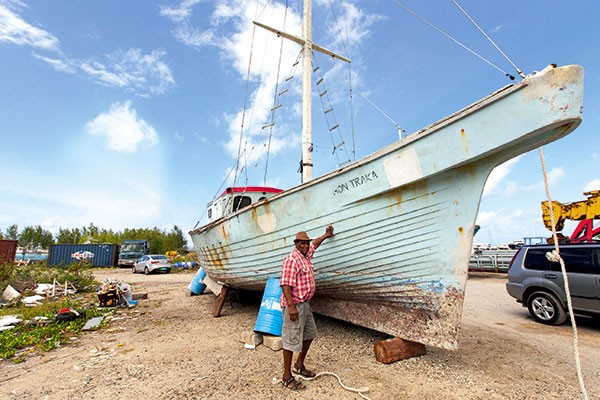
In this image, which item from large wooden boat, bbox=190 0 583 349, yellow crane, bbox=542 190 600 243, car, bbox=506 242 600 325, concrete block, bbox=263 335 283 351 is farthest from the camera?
yellow crane, bbox=542 190 600 243

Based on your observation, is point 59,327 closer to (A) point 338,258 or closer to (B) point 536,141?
(A) point 338,258

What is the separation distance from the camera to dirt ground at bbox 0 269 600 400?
3.09 meters

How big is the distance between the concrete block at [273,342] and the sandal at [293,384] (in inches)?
42.5

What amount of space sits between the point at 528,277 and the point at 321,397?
5.71 m

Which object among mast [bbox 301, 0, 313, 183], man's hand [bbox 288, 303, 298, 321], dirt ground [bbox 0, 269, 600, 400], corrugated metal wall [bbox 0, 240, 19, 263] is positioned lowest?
dirt ground [bbox 0, 269, 600, 400]

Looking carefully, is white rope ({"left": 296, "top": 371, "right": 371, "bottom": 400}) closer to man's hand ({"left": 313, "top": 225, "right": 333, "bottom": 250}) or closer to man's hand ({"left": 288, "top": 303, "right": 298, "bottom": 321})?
man's hand ({"left": 288, "top": 303, "right": 298, "bottom": 321})

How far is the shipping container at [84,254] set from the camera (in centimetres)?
2588

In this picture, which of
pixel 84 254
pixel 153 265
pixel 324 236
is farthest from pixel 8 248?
pixel 324 236

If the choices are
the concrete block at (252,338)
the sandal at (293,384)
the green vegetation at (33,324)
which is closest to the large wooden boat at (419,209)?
the concrete block at (252,338)

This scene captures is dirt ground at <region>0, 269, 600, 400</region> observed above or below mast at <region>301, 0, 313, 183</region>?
below

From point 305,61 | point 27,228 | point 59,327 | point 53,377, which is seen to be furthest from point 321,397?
point 27,228

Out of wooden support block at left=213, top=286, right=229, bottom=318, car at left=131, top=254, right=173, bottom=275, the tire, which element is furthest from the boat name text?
car at left=131, top=254, right=173, bottom=275

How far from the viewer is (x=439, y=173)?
3.30 metres

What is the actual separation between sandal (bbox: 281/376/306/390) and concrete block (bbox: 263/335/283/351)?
3.54ft
